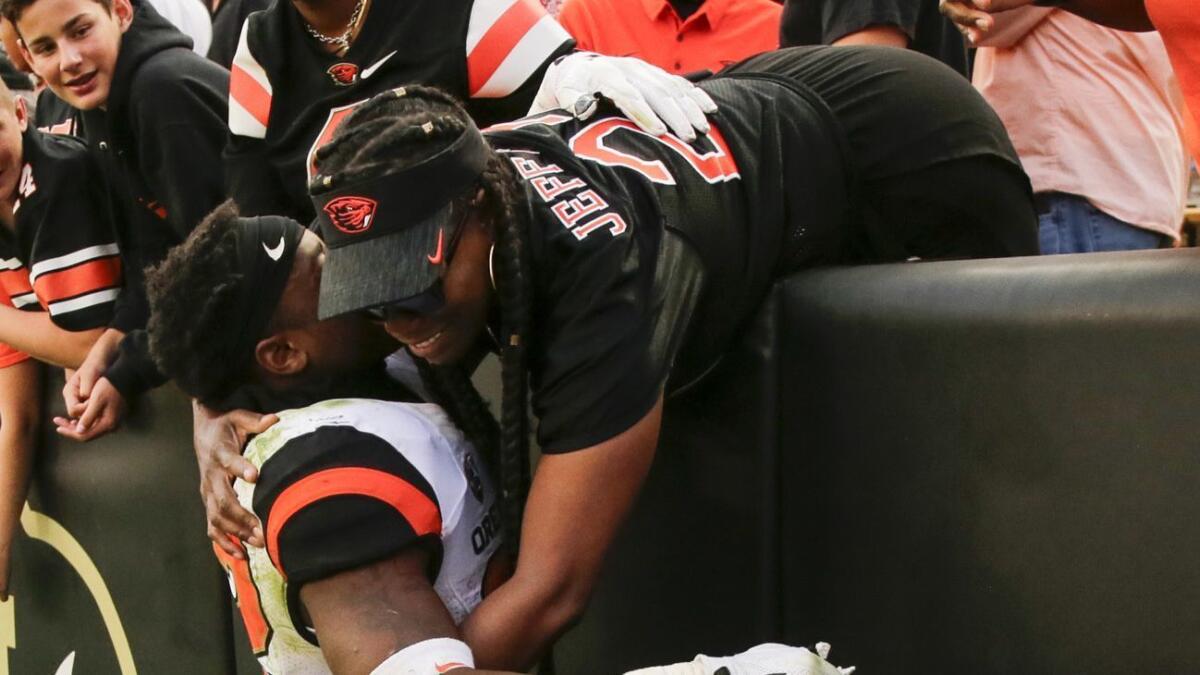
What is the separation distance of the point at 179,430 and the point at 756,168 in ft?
5.30

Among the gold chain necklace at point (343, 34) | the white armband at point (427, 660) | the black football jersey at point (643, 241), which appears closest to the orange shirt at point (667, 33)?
the gold chain necklace at point (343, 34)

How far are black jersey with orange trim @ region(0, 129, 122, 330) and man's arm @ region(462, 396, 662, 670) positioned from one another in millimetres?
1807

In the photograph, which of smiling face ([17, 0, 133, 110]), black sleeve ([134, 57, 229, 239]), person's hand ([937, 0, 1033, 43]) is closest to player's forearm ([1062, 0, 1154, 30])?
person's hand ([937, 0, 1033, 43])

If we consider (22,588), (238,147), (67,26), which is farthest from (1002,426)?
(22,588)

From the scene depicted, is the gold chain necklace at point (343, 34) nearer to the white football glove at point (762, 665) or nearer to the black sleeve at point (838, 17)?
the black sleeve at point (838, 17)

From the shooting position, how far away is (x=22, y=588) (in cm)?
370

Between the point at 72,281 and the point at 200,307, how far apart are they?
138 cm

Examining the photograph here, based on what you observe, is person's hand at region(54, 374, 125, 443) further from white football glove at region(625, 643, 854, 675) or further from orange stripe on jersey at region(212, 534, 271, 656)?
white football glove at region(625, 643, 854, 675)

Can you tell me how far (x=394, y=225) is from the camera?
1.81 metres

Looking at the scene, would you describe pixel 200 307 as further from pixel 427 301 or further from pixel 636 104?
pixel 636 104

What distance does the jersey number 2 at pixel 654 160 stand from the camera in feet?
6.71

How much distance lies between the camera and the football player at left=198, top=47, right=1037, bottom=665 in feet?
5.92

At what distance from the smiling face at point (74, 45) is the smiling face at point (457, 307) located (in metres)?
1.65

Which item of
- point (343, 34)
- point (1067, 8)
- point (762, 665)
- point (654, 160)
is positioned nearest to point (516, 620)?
point (762, 665)
